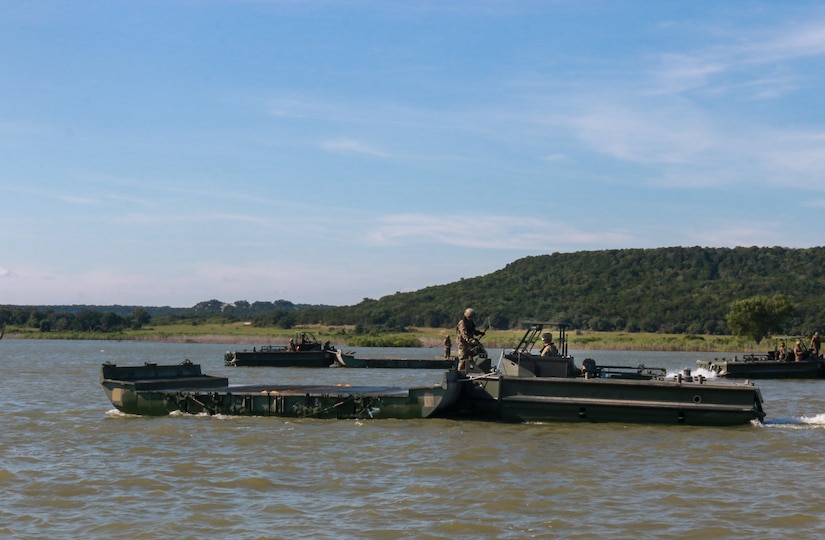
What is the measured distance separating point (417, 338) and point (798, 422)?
76.6 meters

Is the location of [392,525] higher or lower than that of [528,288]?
lower

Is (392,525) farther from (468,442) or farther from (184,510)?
(468,442)

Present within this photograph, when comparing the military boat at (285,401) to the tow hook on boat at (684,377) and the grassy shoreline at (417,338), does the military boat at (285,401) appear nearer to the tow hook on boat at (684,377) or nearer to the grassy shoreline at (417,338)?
the tow hook on boat at (684,377)

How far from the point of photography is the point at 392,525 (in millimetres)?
11289

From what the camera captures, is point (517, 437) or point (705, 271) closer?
point (517, 437)

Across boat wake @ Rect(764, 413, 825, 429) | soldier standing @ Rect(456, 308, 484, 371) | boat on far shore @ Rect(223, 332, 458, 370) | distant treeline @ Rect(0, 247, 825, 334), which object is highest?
distant treeline @ Rect(0, 247, 825, 334)

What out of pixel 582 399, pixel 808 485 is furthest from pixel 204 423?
pixel 808 485

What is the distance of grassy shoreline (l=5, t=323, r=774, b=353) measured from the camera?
7494 cm

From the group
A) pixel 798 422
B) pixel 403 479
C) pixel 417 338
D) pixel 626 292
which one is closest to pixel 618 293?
pixel 626 292

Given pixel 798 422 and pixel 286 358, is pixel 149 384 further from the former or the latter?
pixel 286 358

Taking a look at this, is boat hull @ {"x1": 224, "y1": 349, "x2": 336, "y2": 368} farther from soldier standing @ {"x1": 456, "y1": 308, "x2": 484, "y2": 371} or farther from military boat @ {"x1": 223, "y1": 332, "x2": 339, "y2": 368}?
soldier standing @ {"x1": 456, "y1": 308, "x2": 484, "y2": 371}

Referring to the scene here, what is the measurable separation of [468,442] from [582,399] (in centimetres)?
314

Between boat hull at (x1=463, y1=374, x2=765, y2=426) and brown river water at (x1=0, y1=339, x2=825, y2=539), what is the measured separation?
0.93 feet

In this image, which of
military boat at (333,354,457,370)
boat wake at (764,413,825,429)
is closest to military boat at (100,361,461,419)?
boat wake at (764,413,825,429)
